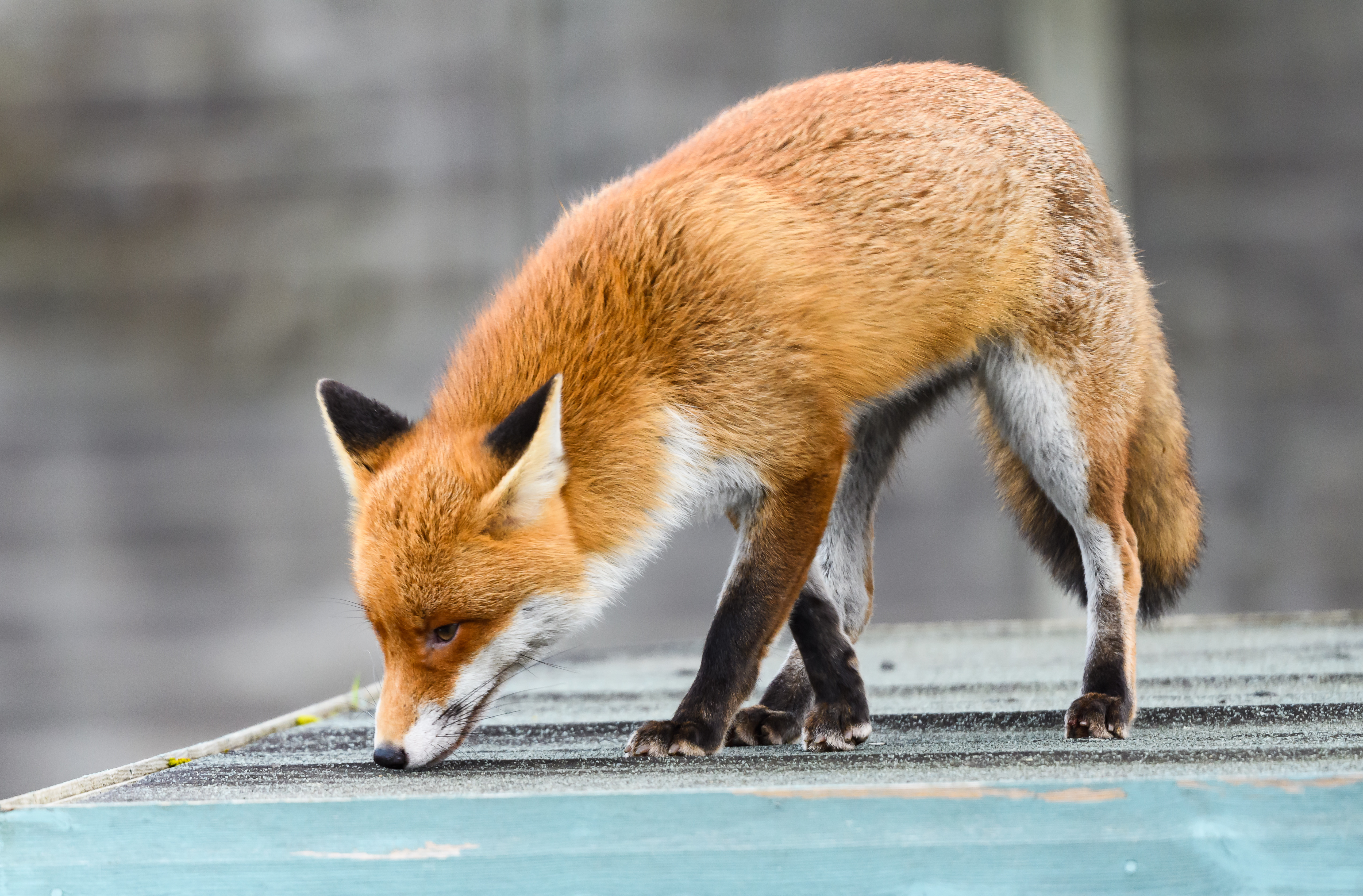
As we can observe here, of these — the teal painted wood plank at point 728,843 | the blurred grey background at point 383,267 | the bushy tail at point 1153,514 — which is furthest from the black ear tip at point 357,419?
the blurred grey background at point 383,267

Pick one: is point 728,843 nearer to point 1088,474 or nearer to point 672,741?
point 672,741

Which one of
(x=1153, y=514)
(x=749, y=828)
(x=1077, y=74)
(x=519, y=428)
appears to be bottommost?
(x=749, y=828)

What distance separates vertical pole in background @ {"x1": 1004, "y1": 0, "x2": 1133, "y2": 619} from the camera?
5.98 metres

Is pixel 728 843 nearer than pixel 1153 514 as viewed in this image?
Yes

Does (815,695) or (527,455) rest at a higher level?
(527,455)

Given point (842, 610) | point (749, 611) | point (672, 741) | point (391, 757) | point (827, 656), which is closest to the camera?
point (391, 757)

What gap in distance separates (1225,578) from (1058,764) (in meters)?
4.78

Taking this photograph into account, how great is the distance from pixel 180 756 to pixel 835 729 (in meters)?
1.27

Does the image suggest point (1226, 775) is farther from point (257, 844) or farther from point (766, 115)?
point (766, 115)

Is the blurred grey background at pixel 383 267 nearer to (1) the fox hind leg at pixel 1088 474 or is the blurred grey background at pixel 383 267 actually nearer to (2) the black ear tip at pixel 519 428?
(1) the fox hind leg at pixel 1088 474

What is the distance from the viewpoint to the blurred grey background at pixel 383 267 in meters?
6.01

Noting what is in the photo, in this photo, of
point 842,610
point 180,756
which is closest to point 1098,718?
point 842,610

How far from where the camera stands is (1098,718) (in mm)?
2322

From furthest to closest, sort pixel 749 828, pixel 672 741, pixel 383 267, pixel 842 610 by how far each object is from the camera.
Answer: pixel 383 267
pixel 842 610
pixel 672 741
pixel 749 828
